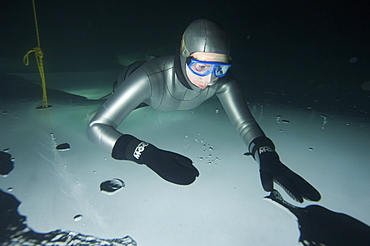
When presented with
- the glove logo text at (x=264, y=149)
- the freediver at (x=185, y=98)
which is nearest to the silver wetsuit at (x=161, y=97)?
the freediver at (x=185, y=98)

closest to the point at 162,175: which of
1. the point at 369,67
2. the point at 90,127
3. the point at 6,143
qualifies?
the point at 90,127

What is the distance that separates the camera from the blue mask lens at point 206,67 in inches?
44.0

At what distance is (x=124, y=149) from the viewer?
1.11m

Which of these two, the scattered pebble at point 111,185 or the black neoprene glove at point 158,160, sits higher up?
the black neoprene glove at point 158,160

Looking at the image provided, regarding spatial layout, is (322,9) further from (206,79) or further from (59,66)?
(59,66)

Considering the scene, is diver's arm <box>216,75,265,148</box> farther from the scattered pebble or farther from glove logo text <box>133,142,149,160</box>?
the scattered pebble

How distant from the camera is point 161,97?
145 cm

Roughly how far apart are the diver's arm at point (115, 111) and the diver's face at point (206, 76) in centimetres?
30

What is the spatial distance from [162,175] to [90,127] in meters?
0.57

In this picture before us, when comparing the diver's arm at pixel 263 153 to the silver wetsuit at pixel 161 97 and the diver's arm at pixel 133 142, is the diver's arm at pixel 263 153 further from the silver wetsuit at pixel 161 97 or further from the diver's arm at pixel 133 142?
the diver's arm at pixel 133 142

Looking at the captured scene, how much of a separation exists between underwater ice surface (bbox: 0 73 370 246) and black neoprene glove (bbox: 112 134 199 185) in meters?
0.05

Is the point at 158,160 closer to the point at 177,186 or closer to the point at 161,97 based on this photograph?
the point at 177,186

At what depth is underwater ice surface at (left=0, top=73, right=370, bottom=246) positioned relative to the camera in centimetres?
76

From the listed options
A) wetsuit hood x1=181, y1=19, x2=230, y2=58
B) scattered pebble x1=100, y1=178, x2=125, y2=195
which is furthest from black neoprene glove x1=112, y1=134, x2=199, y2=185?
wetsuit hood x1=181, y1=19, x2=230, y2=58
